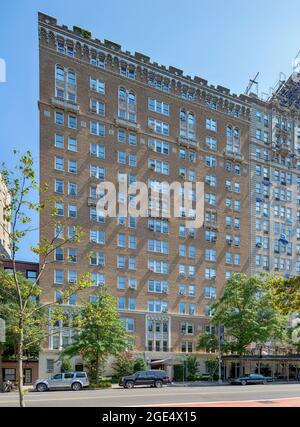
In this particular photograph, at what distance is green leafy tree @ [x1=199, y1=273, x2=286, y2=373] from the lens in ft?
182

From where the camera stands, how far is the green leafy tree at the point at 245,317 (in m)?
55.4

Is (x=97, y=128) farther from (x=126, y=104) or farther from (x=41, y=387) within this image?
(x=41, y=387)

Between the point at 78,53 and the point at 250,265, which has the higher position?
the point at 78,53

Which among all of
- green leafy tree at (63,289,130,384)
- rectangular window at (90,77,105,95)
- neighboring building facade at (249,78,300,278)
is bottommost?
green leafy tree at (63,289,130,384)

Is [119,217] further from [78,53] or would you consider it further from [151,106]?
[78,53]

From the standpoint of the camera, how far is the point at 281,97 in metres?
87.4

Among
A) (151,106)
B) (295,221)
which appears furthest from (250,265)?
(151,106)

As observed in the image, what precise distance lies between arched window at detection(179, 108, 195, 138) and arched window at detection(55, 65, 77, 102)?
17964mm

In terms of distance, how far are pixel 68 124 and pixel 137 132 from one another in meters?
10.8

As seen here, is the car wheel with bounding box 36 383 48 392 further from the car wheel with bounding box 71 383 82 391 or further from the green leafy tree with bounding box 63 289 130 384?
the green leafy tree with bounding box 63 289 130 384

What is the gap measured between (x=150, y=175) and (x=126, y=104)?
36.9 ft

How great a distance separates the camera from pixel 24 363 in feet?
177

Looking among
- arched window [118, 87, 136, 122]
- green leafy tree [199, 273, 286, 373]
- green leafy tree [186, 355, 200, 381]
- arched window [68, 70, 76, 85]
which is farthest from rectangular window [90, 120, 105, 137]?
green leafy tree [186, 355, 200, 381]

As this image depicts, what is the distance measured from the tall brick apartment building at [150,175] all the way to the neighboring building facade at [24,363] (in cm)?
143
